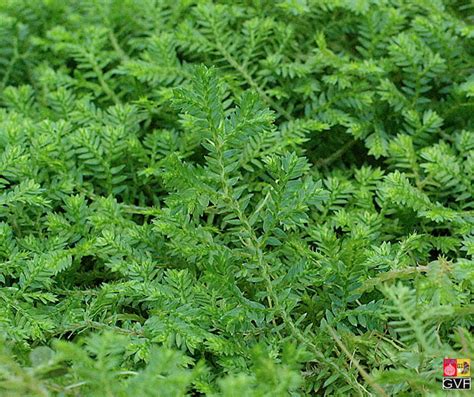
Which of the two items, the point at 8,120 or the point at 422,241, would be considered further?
the point at 8,120

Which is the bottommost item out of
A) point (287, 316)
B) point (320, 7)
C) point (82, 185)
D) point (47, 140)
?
point (287, 316)

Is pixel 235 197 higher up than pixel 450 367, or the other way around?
pixel 235 197

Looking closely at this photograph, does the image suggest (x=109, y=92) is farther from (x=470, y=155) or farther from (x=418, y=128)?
(x=470, y=155)

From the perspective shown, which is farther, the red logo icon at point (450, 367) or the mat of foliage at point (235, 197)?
the mat of foliage at point (235, 197)

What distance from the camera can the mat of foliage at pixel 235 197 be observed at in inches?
50.3

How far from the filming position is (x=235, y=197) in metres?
1.38

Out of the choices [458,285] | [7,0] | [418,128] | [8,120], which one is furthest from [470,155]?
[7,0]

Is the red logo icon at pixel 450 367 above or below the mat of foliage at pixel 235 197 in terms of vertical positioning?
below

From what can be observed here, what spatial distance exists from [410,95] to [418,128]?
134 mm

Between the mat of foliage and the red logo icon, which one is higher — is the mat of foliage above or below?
above

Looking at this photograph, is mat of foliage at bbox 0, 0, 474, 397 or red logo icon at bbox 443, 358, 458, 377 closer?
red logo icon at bbox 443, 358, 458, 377

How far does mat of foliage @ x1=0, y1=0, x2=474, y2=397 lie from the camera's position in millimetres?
1276

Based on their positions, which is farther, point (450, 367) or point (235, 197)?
point (235, 197)

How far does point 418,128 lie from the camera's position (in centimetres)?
175
